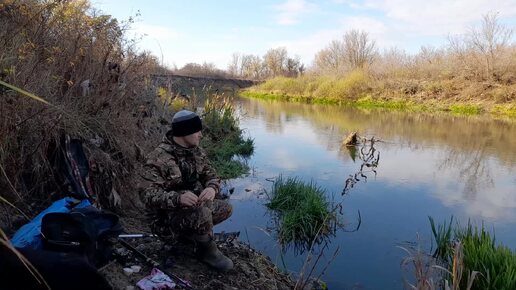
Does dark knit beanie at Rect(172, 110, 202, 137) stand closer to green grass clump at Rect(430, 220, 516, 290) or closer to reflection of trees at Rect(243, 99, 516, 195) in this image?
green grass clump at Rect(430, 220, 516, 290)

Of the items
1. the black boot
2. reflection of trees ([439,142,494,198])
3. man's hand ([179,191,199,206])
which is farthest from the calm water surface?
man's hand ([179,191,199,206])

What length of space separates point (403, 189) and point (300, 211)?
249 centimetres

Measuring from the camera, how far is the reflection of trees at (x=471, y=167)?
22.4 ft

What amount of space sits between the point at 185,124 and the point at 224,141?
6.28m

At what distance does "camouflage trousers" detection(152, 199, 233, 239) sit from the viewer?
2838 millimetres

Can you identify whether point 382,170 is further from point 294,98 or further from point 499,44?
point 294,98

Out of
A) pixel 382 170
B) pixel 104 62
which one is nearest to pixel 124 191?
pixel 104 62

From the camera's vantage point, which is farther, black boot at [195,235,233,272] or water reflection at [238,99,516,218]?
water reflection at [238,99,516,218]

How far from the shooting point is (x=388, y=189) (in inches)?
257

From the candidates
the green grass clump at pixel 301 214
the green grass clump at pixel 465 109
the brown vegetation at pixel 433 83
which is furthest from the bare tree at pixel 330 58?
the green grass clump at pixel 301 214

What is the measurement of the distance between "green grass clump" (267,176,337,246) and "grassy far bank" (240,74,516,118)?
1612 cm

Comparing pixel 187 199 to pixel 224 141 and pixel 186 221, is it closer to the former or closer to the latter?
pixel 186 221

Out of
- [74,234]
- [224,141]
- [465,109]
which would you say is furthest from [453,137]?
[74,234]

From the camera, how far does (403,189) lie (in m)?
6.55
